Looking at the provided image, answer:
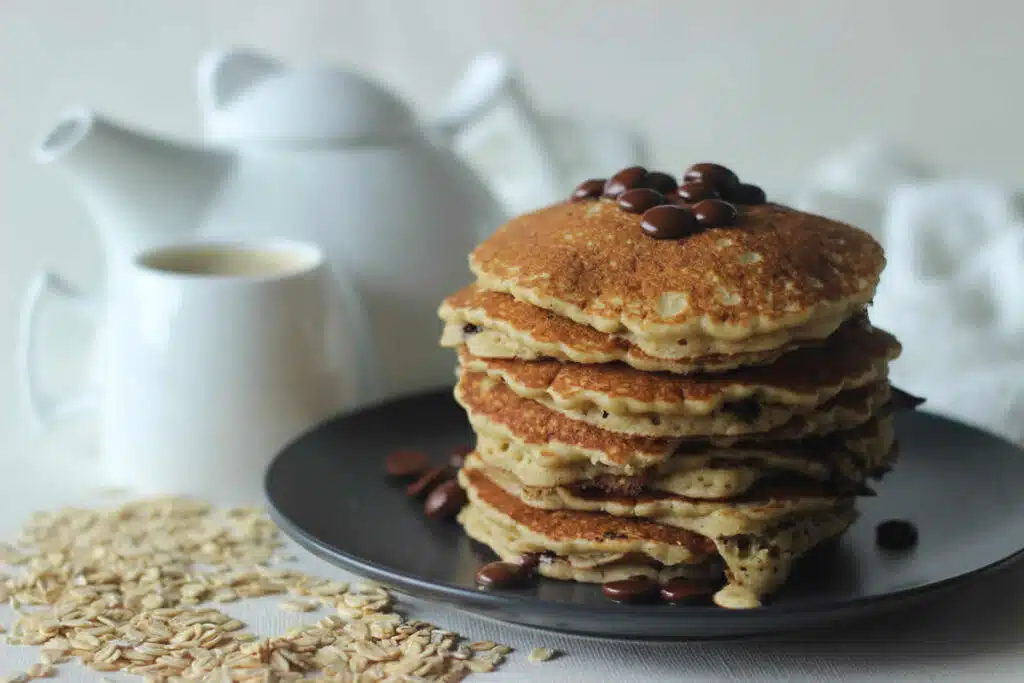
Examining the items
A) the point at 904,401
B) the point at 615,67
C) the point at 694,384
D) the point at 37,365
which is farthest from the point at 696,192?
the point at 615,67

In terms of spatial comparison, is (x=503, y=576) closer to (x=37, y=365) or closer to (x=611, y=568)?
(x=611, y=568)

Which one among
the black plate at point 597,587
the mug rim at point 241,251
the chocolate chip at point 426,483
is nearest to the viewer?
the black plate at point 597,587

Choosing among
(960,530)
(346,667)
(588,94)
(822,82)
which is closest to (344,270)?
(346,667)

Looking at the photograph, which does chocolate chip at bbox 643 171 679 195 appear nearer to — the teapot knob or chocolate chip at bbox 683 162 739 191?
chocolate chip at bbox 683 162 739 191

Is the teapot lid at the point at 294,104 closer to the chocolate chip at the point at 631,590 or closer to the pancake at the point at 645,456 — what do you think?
the pancake at the point at 645,456

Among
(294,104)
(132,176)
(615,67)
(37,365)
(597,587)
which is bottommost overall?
(597,587)

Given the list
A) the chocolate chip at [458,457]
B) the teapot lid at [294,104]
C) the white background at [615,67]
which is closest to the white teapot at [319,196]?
the teapot lid at [294,104]

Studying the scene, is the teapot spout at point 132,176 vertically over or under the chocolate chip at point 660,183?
under
